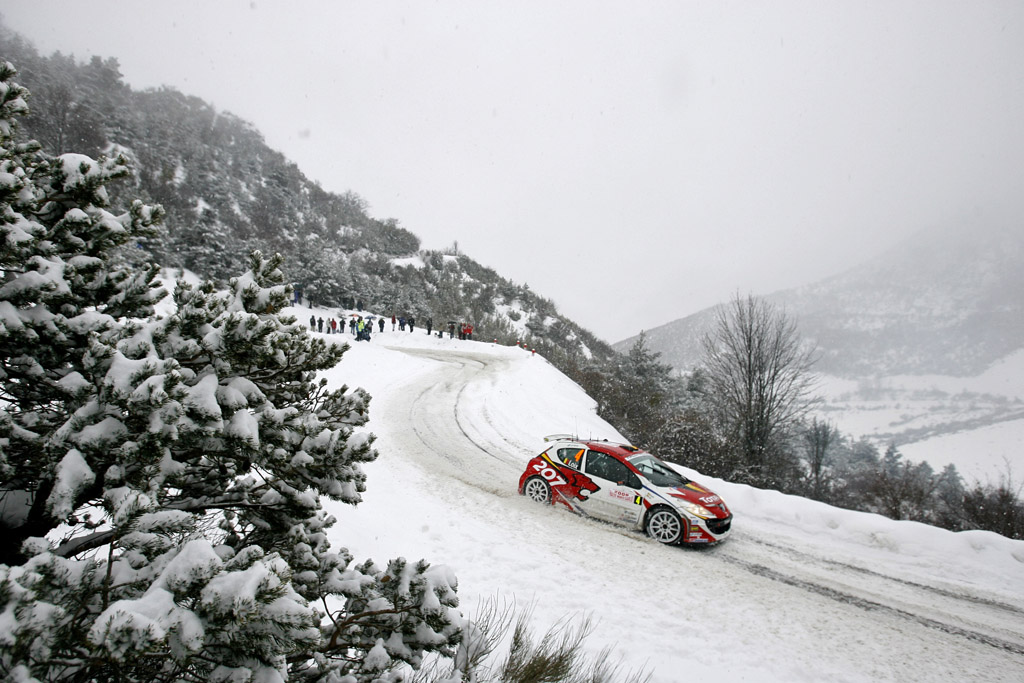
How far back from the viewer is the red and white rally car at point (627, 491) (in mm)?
7637

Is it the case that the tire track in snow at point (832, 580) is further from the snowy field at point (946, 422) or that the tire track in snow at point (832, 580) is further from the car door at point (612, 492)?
the snowy field at point (946, 422)

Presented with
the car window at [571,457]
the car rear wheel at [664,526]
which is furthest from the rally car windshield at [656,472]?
the car window at [571,457]

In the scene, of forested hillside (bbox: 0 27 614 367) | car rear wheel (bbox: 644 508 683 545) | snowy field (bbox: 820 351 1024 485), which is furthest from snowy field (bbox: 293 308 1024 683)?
snowy field (bbox: 820 351 1024 485)

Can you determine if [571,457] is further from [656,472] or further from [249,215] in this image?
[249,215]

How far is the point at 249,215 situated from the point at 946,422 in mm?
192475

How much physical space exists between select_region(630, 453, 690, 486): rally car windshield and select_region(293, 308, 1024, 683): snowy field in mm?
1125

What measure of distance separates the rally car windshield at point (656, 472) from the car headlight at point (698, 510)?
58 centimetres

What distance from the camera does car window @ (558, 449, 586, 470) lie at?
29.5ft

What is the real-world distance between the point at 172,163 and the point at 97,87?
25.9m

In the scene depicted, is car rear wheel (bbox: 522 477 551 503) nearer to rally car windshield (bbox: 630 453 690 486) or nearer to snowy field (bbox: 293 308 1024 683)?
snowy field (bbox: 293 308 1024 683)

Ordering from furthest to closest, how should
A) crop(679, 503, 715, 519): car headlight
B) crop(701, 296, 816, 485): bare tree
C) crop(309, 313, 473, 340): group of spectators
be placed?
crop(309, 313, 473, 340): group of spectators, crop(701, 296, 816, 485): bare tree, crop(679, 503, 715, 519): car headlight

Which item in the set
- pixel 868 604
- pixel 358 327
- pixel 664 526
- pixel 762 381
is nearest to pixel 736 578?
pixel 664 526

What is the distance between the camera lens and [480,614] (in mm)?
4762

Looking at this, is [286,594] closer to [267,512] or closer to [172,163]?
[267,512]
